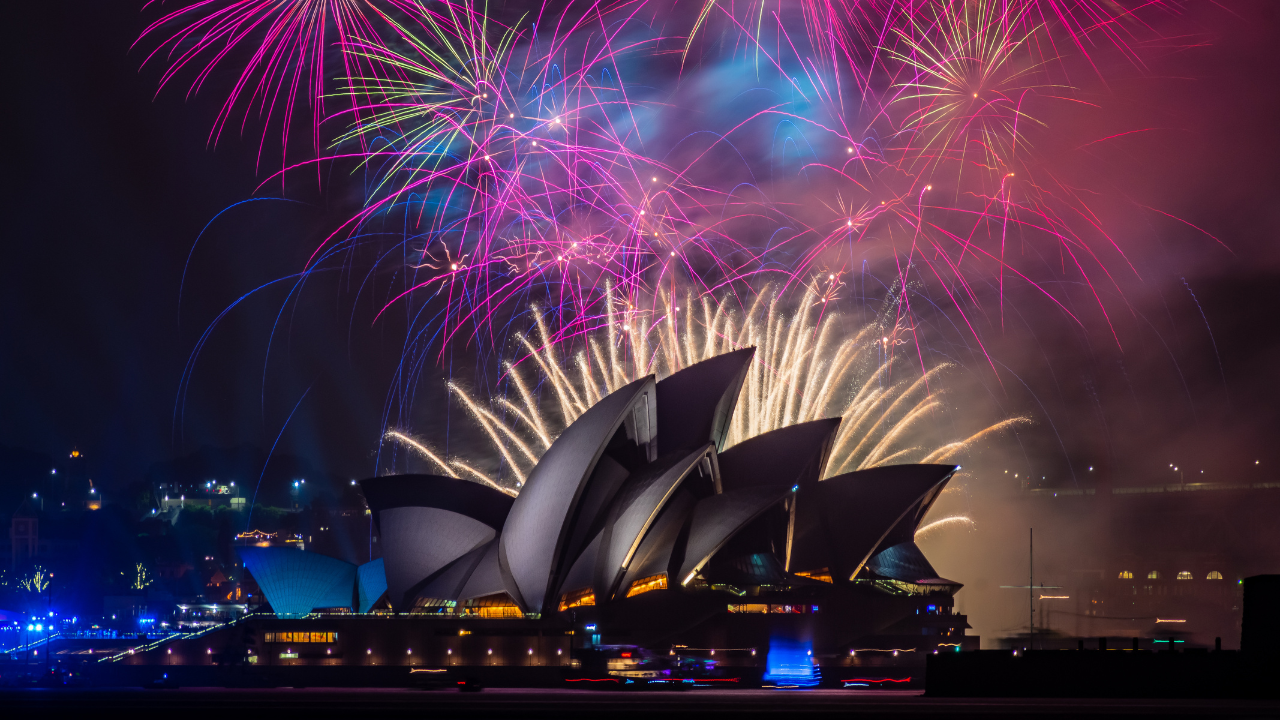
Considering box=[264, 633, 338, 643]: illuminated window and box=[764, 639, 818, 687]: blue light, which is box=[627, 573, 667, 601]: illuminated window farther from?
box=[264, 633, 338, 643]: illuminated window

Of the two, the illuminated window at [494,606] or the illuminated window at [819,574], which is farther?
the illuminated window at [819,574]

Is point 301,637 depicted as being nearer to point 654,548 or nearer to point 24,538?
point 654,548

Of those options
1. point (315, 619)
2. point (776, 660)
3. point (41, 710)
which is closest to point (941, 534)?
point (776, 660)

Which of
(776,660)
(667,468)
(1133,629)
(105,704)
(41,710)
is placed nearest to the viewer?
(41,710)

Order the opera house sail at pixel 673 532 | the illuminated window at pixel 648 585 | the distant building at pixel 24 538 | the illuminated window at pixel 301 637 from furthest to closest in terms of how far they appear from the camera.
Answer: the distant building at pixel 24 538 → the illuminated window at pixel 301 637 → the illuminated window at pixel 648 585 → the opera house sail at pixel 673 532

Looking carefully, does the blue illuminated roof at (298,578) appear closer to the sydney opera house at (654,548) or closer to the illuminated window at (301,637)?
the illuminated window at (301,637)

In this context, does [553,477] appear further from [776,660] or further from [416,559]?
[776,660]

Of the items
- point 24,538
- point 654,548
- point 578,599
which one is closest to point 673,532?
point 654,548

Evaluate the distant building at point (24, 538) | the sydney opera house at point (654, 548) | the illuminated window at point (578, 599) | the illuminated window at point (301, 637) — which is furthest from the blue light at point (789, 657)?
the distant building at point (24, 538)
